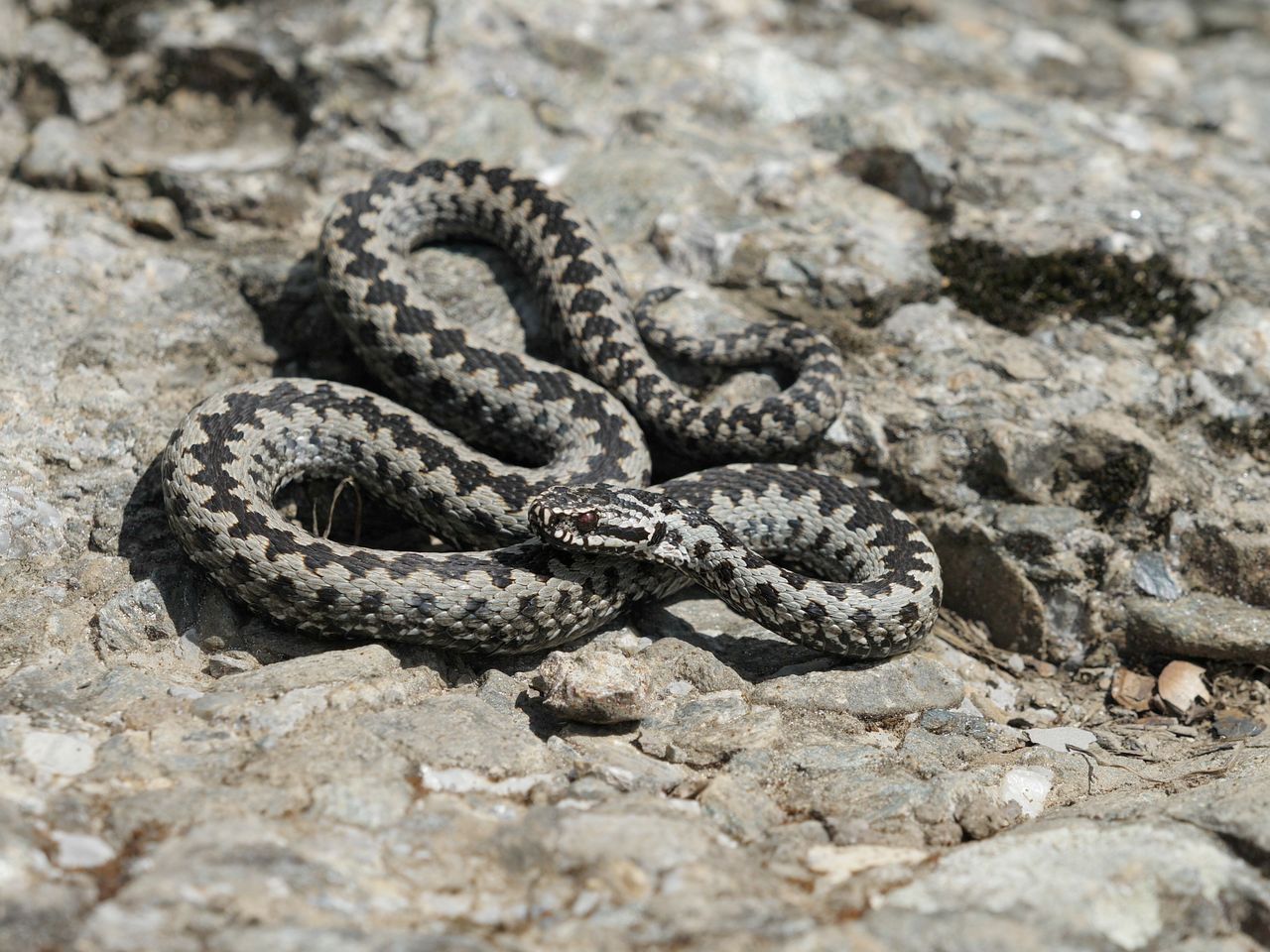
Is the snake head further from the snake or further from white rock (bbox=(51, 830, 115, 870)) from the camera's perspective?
white rock (bbox=(51, 830, 115, 870))

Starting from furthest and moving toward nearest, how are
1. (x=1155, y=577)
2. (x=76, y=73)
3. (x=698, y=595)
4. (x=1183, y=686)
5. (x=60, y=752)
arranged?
(x=76, y=73), (x=698, y=595), (x=1155, y=577), (x=1183, y=686), (x=60, y=752)

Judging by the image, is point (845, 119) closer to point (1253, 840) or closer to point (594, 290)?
point (594, 290)

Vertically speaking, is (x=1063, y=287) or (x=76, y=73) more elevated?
(x=1063, y=287)

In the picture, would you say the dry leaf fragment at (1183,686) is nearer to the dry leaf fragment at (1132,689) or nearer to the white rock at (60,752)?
the dry leaf fragment at (1132,689)

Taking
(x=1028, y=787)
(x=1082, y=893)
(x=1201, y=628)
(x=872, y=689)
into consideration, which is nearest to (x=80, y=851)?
(x=1082, y=893)

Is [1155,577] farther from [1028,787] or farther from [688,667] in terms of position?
[688,667]

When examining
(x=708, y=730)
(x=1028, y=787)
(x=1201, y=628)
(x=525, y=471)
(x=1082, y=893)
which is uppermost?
(x=1082, y=893)

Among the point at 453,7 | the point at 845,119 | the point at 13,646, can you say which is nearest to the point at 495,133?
the point at 453,7

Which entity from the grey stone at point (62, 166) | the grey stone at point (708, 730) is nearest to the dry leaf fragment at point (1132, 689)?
the grey stone at point (708, 730)
